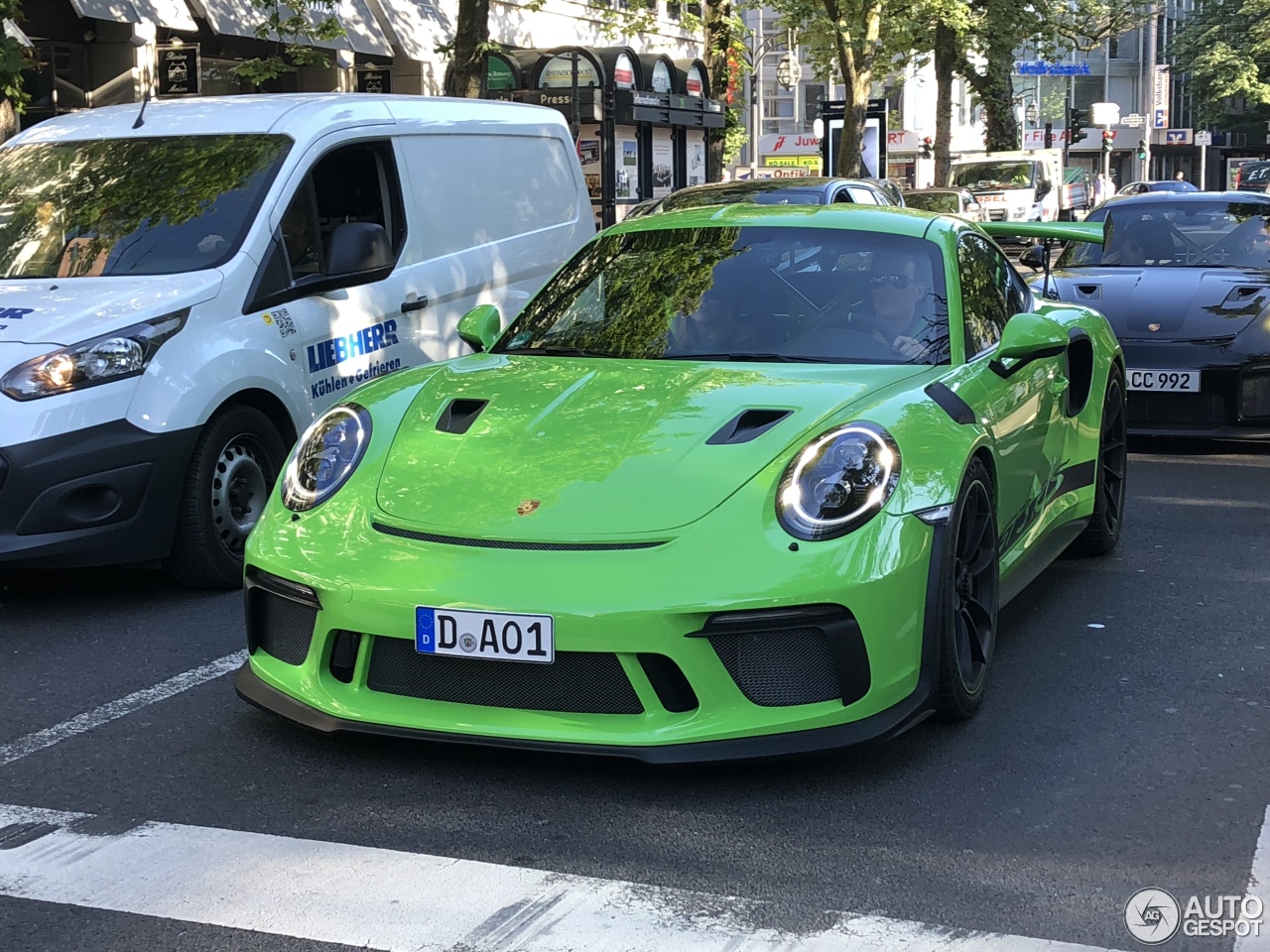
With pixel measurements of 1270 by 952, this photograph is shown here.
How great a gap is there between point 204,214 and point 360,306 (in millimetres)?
784

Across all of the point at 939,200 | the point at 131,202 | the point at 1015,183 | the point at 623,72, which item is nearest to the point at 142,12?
the point at 623,72

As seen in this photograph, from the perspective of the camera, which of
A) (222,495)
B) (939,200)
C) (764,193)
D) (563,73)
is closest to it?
(222,495)

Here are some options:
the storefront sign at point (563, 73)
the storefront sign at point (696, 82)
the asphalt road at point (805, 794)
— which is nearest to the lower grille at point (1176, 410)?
the asphalt road at point (805, 794)

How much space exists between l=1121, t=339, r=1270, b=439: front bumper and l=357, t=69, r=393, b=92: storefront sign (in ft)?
61.4

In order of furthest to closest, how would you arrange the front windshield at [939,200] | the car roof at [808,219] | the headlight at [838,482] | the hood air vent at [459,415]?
the front windshield at [939,200] < the car roof at [808,219] < the hood air vent at [459,415] < the headlight at [838,482]

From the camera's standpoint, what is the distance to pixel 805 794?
3850mm

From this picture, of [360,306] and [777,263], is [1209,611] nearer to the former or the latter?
[777,263]

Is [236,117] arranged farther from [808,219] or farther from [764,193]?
[764,193]

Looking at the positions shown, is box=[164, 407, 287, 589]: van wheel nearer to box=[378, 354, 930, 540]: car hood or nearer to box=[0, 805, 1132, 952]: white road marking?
box=[378, 354, 930, 540]: car hood

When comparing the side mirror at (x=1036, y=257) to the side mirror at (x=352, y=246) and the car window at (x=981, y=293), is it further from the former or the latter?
the side mirror at (x=352, y=246)

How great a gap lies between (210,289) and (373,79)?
20677mm

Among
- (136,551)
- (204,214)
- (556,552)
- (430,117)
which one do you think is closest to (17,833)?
(556,552)

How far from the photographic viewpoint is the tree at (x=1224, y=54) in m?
77.5

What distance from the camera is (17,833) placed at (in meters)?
3.62
